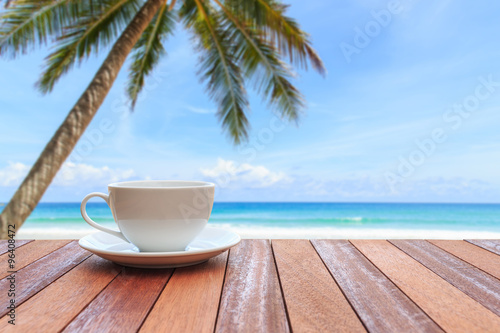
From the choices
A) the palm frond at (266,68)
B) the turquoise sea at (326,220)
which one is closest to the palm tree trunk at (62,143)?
the palm frond at (266,68)

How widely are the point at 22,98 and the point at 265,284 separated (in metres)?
23.8

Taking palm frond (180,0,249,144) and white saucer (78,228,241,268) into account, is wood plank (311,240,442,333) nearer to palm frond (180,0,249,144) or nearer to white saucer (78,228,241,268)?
white saucer (78,228,241,268)

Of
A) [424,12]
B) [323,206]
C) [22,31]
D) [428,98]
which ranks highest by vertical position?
[424,12]

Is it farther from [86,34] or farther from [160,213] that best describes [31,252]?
[86,34]

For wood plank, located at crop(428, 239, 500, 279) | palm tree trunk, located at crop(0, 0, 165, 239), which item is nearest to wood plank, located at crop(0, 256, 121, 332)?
wood plank, located at crop(428, 239, 500, 279)

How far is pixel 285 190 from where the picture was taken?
17031 millimetres

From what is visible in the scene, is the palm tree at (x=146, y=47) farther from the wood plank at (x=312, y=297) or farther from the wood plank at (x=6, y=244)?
the wood plank at (x=312, y=297)

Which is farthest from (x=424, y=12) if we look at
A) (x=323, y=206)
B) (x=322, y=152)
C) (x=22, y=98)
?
(x=22, y=98)

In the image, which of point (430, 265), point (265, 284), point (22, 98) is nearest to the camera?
point (265, 284)

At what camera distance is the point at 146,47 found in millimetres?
4164

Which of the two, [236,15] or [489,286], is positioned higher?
[236,15]

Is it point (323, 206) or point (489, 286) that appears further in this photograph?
point (323, 206)

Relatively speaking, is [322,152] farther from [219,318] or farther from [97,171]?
[219,318]

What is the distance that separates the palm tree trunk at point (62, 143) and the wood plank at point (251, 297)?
85.3 inches
